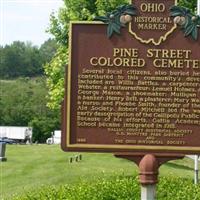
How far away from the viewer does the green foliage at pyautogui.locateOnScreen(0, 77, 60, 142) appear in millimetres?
73812

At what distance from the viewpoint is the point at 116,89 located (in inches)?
336

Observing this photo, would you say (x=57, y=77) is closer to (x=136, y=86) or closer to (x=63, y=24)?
(x=63, y=24)

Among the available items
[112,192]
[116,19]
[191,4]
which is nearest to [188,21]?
[116,19]

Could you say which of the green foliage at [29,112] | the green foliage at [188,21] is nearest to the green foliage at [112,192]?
the green foliage at [188,21]

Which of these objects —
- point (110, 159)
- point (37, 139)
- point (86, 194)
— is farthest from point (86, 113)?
point (37, 139)

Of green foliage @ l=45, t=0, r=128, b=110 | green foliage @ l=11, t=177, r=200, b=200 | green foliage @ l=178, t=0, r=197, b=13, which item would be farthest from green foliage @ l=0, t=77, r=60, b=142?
green foliage @ l=11, t=177, r=200, b=200

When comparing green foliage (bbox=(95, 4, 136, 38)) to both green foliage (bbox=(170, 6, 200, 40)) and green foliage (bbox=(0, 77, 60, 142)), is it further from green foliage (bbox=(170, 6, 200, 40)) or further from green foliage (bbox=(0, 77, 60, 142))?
green foliage (bbox=(0, 77, 60, 142))

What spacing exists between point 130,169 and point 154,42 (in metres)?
12.1

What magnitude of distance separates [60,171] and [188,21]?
1261 cm

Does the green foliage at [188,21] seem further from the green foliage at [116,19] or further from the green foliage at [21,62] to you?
the green foliage at [21,62]

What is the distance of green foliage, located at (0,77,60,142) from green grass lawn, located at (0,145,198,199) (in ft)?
158

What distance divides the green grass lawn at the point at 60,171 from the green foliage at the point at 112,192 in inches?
193

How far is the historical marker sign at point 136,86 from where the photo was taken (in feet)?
27.8

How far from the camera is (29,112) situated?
85250 millimetres
